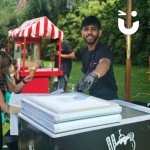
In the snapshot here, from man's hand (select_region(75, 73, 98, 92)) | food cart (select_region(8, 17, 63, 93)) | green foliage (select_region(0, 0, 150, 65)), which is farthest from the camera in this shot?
green foliage (select_region(0, 0, 150, 65))

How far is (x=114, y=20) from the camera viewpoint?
20734 millimetres

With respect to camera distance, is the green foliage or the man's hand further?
the green foliage

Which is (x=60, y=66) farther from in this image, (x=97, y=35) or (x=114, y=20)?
(x=114, y=20)

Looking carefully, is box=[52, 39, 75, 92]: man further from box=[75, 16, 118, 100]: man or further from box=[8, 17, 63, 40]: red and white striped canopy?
box=[75, 16, 118, 100]: man

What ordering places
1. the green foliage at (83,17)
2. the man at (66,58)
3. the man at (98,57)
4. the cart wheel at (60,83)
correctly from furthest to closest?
the green foliage at (83,17), the man at (66,58), the cart wheel at (60,83), the man at (98,57)

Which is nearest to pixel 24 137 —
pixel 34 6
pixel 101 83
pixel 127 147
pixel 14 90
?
pixel 127 147

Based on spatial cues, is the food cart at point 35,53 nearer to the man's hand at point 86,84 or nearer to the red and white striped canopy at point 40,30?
the red and white striped canopy at point 40,30

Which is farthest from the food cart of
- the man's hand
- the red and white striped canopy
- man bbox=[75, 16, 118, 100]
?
the man's hand

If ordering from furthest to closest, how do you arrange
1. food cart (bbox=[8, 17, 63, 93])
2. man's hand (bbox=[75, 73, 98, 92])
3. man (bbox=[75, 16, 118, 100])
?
food cart (bbox=[8, 17, 63, 93]), man (bbox=[75, 16, 118, 100]), man's hand (bbox=[75, 73, 98, 92])

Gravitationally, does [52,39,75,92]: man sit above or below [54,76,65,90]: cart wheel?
above

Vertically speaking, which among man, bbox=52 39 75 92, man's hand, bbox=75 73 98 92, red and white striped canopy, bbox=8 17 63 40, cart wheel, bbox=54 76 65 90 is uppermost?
red and white striped canopy, bbox=8 17 63 40

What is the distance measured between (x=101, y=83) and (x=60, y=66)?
4615mm

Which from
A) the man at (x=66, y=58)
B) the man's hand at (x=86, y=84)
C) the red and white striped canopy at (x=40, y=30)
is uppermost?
the red and white striped canopy at (x=40, y=30)

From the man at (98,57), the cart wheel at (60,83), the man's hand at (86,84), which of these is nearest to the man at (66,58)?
the cart wheel at (60,83)
